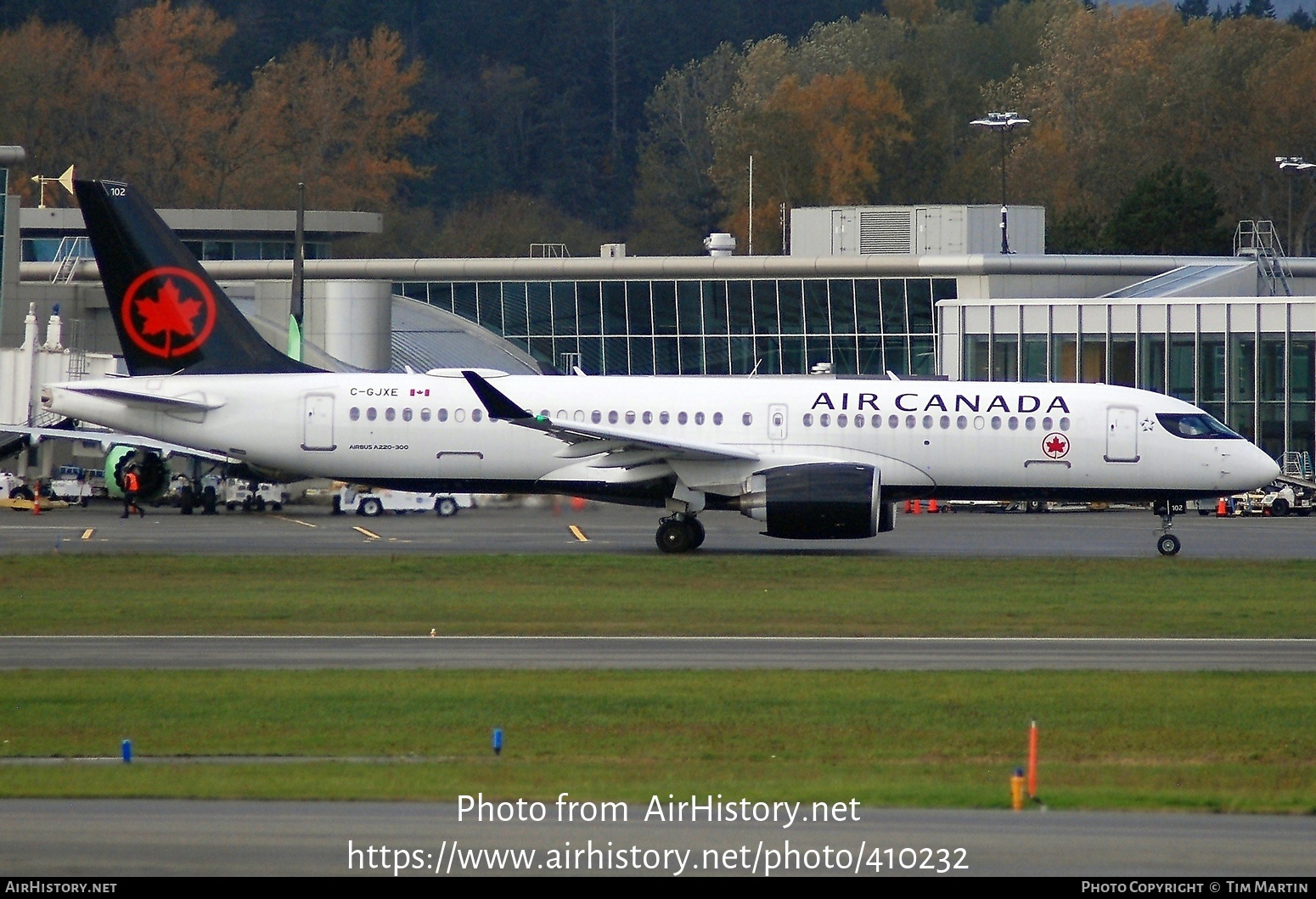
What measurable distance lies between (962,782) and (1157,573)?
1825 centimetres

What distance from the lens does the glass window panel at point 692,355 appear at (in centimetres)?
7375

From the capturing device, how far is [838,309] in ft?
235

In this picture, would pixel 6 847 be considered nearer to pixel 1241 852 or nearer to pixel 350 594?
pixel 1241 852

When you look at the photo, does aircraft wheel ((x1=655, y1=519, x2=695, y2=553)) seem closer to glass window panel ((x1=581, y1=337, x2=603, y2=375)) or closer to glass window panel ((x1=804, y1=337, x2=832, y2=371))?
glass window panel ((x1=804, y1=337, x2=832, y2=371))

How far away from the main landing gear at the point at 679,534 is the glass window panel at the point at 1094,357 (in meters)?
29.1

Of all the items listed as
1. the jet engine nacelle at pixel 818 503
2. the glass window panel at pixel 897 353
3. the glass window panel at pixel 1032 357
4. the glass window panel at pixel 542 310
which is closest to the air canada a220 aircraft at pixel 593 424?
the jet engine nacelle at pixel 818 503

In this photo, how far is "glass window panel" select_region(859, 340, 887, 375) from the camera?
7106cm

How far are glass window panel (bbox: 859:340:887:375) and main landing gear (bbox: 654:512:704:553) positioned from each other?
3575cm

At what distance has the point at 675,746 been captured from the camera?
17125 mm

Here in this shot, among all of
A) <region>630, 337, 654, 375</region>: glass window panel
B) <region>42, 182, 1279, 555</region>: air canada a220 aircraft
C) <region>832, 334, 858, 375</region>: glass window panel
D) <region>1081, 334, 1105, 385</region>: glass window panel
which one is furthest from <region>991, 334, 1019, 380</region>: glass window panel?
<region>42, 182, 1279, 555</region>: air canada a220 aircraft

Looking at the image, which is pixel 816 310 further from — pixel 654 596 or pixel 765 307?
pixel 654 596

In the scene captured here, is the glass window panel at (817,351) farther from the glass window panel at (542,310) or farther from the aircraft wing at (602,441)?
the aircraft wing at (602,441)

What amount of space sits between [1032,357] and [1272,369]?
7.81 metres

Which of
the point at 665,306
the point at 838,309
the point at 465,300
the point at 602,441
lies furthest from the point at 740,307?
the point at 602,441
